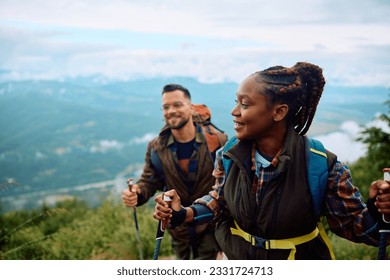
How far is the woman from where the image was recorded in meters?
1.71

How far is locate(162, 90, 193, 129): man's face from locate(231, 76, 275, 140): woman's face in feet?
4.31

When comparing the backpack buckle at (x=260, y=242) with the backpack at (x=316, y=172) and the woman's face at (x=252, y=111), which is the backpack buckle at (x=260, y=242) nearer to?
the backpack at (x=316, y=172)

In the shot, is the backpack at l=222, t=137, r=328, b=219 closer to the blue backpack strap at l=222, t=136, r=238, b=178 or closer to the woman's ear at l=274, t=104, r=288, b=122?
the woman's ear at l=274, t=104, r=288, b=122

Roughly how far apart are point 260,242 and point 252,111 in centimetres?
50

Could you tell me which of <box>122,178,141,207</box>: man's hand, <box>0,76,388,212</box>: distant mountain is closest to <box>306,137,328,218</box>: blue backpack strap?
<box>122,178,141,207</box>: man's hand

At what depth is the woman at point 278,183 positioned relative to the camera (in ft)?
5.61

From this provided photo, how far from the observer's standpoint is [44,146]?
23484 millimetres

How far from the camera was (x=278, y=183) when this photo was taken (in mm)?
1738

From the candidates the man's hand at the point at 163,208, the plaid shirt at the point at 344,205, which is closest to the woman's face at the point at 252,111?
the plaid shirt at the point at 344,205

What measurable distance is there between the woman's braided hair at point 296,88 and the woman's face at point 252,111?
0.08 ft

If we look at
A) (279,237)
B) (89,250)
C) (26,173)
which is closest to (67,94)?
(26,173)

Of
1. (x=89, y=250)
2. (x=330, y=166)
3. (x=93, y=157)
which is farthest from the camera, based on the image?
(x=93, y=157)

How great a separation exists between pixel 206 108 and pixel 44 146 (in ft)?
70.6

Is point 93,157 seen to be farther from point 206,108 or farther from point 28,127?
point 206,108
